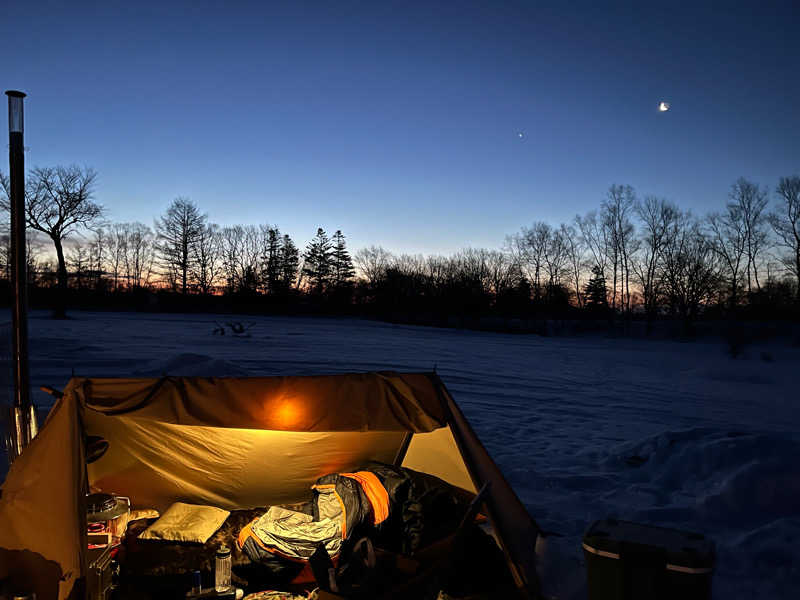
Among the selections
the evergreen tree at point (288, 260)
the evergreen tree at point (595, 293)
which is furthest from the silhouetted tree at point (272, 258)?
the evergreen tree at point (595, 293)

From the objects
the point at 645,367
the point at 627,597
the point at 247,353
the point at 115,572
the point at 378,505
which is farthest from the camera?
the point at 645,367

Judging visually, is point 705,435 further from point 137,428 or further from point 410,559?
point 137,428

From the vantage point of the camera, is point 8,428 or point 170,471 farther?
point 170,471

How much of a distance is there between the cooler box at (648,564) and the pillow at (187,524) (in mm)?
3245

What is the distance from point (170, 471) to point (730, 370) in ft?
64.2

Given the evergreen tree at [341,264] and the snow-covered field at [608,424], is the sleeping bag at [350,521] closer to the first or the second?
the snow-covered field at [608,424]

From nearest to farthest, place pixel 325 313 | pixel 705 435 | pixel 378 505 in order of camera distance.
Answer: pixel 378 505 < pixel 705 435 < pixel 325 313

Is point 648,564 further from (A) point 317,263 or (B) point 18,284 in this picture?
(A) point 317,263

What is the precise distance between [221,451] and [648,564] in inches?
147

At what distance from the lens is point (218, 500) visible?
5117 millimetres

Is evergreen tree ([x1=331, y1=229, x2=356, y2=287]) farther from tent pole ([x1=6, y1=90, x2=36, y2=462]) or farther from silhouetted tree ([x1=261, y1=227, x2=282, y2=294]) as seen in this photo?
tent pole ([x1=6, y1=90, x2=36, y2=462])

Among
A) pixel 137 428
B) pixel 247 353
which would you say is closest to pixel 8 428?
pixel 137 428

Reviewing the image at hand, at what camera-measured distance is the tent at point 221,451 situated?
132 inches

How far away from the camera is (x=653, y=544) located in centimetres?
277
